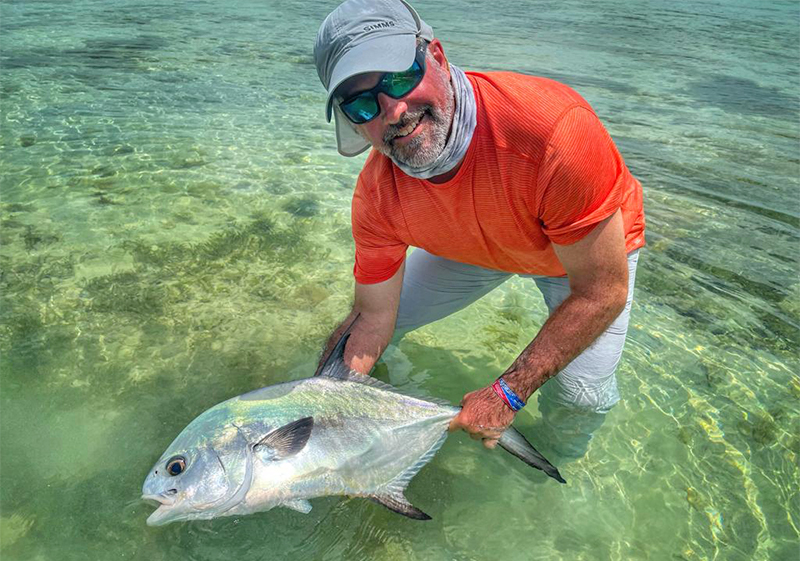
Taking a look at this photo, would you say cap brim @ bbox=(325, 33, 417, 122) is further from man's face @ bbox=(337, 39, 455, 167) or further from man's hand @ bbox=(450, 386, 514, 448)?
man's hand @ bbox=(450, 386, 514, 448)

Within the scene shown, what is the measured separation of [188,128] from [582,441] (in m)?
5.75

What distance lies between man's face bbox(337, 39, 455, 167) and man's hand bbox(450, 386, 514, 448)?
0.92 m

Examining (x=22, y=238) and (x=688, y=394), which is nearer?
(x=688, y=394)


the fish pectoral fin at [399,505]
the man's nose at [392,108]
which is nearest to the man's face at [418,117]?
the man's nose at [392,108]

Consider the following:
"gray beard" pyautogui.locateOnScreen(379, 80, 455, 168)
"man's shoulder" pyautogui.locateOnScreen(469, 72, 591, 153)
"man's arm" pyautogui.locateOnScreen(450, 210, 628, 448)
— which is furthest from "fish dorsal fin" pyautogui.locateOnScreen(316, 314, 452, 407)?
"man's shoulder" pyautogui.locateOnScreen(469, 72, 591, 153)

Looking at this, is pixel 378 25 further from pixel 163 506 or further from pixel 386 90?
pixel 163 506

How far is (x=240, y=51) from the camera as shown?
36.0 ft

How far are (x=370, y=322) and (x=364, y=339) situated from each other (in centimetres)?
9

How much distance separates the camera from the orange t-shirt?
2.07 metres

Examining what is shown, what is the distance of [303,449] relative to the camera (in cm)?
Answer: 214

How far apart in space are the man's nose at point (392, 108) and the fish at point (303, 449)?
0.89 m

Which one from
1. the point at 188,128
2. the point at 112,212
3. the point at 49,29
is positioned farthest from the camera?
the point at 49,29

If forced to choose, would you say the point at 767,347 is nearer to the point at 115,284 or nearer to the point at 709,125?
the point at 115,284

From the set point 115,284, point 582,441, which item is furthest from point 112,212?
point 582,441
